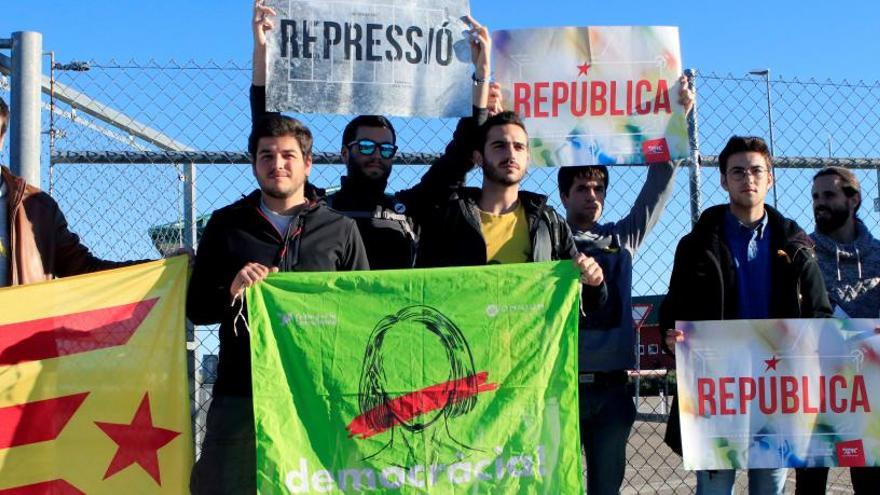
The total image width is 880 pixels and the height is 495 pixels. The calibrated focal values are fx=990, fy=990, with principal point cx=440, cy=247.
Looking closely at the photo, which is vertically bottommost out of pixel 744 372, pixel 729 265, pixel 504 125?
pixel 744 372

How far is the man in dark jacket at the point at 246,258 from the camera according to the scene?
4.14 meters

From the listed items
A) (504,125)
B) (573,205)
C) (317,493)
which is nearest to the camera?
(317,493)

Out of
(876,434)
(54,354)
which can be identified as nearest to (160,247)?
(54,354)

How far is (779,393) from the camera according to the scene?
15.4ft

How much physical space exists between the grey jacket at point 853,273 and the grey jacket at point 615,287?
95 centimetres

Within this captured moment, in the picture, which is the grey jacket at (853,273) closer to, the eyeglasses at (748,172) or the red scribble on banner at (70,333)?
the eyeglasses at (748,172)

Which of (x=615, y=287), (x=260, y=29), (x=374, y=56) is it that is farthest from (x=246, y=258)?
(x=615, y=287)

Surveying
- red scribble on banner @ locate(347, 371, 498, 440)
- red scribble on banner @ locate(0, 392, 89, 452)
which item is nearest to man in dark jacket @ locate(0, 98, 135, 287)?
red scribble on banner @ locate(0, 392, 89, 452)

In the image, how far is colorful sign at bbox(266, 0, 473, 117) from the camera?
482 centimetres

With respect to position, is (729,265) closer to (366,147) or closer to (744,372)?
(744,372)

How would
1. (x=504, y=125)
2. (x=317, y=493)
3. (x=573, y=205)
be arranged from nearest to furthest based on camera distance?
1. (x=317, y=493)
2. (x=504, y=125)
3. (x=573, y=205)

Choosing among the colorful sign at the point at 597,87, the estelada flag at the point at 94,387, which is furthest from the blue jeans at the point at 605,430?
the estelada flag at the point at 94,387

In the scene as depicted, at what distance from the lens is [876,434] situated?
→ 4.74 metres

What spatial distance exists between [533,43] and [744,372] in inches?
80.3
